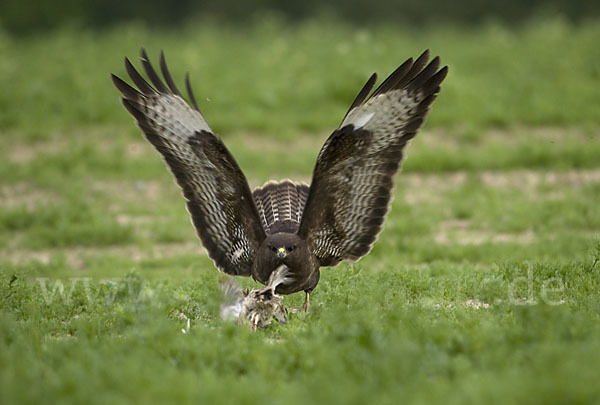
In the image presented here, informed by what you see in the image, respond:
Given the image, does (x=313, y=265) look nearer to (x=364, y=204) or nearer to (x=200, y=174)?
(x=364, y=204)

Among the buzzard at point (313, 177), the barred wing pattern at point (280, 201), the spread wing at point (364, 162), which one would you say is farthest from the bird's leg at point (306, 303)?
the barred wing pattern at point (280, 201)

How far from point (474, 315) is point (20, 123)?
28.0ft

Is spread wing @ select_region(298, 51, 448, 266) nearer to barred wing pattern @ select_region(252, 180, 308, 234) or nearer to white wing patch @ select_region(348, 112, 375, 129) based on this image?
white wing patch @ select_region(348, 112, 375, 129)

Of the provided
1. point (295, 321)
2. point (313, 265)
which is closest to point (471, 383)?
point (295, 321)

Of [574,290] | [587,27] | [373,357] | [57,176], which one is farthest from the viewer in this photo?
[587,27]

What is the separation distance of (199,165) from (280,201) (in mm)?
938

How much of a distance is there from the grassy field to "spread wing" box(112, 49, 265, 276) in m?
0.53

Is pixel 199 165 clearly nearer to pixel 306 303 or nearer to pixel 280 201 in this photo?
pixel 280 201

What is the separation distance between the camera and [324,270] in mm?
6543

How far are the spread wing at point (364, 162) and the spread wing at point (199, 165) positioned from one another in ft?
1.56

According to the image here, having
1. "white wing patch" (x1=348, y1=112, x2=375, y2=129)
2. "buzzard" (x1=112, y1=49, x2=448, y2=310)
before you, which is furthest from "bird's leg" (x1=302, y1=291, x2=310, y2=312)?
"white wing patch" (x1=348, y1=112, x2=375, y2=129)

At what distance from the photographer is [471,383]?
12.4 ft

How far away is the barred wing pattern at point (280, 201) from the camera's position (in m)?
6.28

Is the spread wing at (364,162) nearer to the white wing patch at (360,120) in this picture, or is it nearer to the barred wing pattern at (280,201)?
the white wing patch at (360,120)
